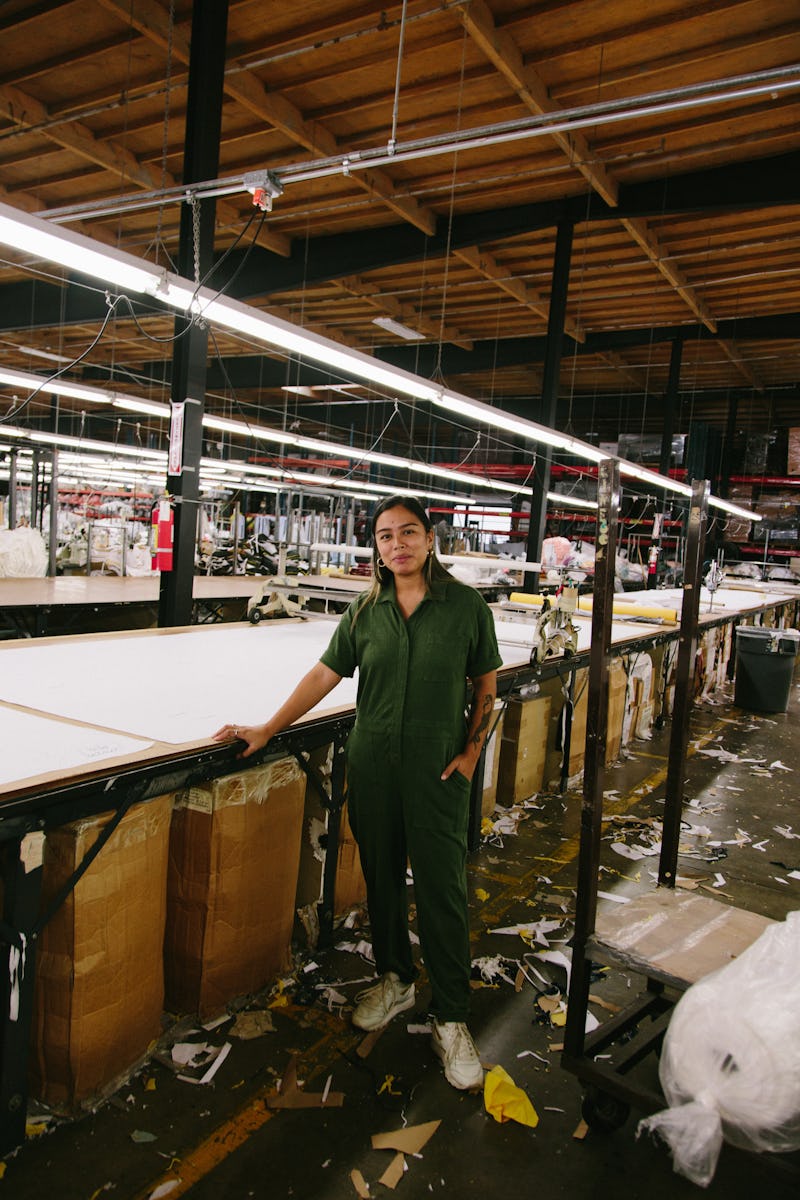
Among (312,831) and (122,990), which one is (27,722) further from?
(312,831)

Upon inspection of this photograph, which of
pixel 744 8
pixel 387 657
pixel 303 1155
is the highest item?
pixel 744 8

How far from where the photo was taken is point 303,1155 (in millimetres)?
1861

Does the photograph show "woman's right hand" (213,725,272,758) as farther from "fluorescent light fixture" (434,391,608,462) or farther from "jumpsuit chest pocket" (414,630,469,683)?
"fluorescent light fixture" (434,391,608,462)

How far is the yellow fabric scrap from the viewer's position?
79.4 inches

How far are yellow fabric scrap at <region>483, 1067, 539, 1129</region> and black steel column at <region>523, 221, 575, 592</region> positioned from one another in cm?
661

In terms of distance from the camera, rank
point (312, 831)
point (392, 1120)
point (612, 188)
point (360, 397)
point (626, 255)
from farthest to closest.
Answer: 1. point (360, 397)
2. point (626, 255)
3. point (612, 188)
4. point (312, 831)
5. point (392, 1120)

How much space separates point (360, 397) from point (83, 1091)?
47.7ft

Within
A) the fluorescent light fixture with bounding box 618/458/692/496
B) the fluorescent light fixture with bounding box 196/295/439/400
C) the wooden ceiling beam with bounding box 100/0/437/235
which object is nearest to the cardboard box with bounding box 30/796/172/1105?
the fluorescent light fixture with bounding box 196/295/439/400

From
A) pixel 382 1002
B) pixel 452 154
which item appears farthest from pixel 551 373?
pixel 382 1002

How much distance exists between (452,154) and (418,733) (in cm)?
526

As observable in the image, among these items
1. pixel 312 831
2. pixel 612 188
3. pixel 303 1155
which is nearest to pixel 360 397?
pixel 612 188

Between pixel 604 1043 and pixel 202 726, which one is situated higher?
pixel 202 726

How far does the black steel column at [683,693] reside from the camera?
8.16 feet

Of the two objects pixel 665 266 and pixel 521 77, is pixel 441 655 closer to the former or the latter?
pixel 521 77
